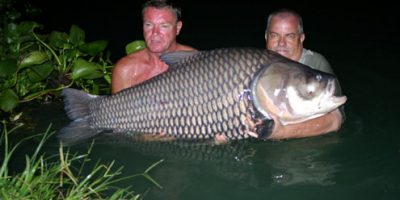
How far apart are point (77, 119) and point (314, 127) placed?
2.13m

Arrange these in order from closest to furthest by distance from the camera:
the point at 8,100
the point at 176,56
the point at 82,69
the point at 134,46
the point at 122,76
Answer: the point at 176,56, the point at 8,100, the point at 122,76, the point at 82,69, the point at 134,46

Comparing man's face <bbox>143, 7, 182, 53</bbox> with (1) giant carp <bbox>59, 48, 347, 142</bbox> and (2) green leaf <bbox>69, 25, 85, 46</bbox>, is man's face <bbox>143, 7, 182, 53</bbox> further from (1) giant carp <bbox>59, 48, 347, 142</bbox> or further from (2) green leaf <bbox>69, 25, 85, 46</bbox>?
(2) green leaf <bbox>69, 25, 85, 46</bbox>

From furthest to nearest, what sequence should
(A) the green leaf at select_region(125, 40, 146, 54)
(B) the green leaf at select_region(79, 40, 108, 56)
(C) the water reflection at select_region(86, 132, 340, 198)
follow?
(A) the green leaf at select_region(125, 40, 146, 54) → (B) the green leaf at select_region(79, 40, 108, 56) → (C) the water reflection at select_region(86, 132, 340, 198)

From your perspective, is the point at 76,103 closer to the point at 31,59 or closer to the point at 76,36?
the point at 31,59

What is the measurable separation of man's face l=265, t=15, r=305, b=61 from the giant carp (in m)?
0.84

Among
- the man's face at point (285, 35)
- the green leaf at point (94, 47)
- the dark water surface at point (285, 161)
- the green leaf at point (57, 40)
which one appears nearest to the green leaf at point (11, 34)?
the green leaf at point (57, 40)

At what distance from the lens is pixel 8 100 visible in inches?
195

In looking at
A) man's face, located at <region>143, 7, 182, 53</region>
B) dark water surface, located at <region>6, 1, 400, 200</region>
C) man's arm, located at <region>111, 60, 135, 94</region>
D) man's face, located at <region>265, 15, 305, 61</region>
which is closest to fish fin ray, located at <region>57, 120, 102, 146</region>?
dark water surface, located at <region>6, 1, 400, 200</region>

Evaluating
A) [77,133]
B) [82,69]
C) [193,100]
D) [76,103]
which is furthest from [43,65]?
[193,100]

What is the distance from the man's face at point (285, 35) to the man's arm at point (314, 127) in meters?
0.73

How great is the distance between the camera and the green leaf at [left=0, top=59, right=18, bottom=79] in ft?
16.2

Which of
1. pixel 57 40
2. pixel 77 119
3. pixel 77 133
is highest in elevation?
pixel 57 40

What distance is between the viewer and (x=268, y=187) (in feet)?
12.0

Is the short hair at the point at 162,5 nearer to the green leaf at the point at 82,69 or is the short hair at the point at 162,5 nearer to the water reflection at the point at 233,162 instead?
the green leaf at the point at 82,69
